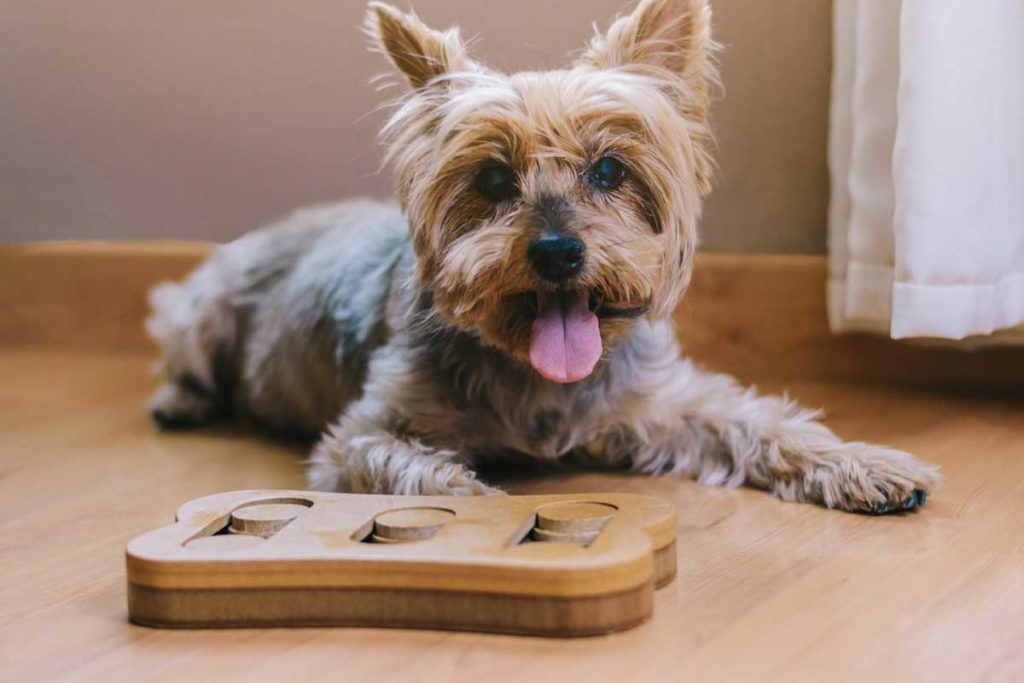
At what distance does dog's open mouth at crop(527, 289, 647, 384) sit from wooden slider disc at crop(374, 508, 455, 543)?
0.33m

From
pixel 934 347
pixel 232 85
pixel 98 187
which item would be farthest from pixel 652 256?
pixel 98 187

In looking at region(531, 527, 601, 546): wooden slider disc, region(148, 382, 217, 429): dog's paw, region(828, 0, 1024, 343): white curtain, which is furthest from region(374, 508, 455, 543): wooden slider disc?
region(148, 382, 217, 429): dog's paw

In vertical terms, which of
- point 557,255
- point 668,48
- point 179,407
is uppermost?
point 668,48

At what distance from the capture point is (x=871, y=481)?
191cm

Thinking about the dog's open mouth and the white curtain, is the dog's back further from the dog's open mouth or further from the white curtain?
the white curtain

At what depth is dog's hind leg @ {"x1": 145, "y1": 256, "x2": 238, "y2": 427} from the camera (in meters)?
2.71

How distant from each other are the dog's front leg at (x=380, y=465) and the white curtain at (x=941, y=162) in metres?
0.87

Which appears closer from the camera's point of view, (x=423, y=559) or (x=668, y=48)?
(x=423, y=559)

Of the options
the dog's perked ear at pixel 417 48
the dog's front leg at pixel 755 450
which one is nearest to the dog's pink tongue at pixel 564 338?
the dog's front leg at pixel 755 450

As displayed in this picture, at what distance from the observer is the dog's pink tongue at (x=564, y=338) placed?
1852mm

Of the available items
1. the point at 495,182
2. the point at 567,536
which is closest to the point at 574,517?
the point at 567,536

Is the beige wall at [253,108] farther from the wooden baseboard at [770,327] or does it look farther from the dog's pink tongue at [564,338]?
the dog's pink tongue at [564,338]

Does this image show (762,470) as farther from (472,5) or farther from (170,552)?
(472,5)

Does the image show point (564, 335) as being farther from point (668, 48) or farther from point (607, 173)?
point (668, 48)
